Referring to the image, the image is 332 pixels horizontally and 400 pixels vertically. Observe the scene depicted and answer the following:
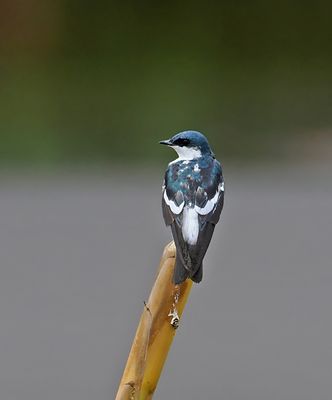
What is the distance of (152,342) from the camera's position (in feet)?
3.06

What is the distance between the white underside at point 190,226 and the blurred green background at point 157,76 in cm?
326

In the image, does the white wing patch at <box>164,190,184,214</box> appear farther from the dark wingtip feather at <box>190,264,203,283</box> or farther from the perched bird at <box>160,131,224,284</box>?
the dark wingtip feather at <box>190,264,203,283</box>

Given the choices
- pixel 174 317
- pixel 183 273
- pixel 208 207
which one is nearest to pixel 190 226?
pixel 208 207

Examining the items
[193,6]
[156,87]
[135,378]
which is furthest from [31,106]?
[135,378]

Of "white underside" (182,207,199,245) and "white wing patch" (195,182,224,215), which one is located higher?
"white wing patch" (195,182,224,215)

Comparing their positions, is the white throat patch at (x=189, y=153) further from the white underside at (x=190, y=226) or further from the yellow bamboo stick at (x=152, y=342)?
the yellow bamboo stick at (x=152, y=342)

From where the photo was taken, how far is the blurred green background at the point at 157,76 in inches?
189

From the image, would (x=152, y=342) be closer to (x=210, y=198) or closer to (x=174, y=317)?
(x=174, y=317)

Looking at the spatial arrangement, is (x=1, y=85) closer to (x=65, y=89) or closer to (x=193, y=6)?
(x=65, y=89)

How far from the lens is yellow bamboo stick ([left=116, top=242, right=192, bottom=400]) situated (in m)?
0.88

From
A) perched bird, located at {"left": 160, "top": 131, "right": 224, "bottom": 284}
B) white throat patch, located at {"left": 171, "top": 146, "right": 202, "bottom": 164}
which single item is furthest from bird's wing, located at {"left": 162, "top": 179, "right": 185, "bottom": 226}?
white throat patch, located at {"left": 171, "top": 146, "right": 202, "bottom": 164}

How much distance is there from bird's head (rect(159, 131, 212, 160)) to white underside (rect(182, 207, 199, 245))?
212 millimetres

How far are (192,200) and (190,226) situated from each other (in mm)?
97

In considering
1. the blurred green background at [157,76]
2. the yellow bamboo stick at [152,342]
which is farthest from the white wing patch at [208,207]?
the blurred green background at [157,76]
